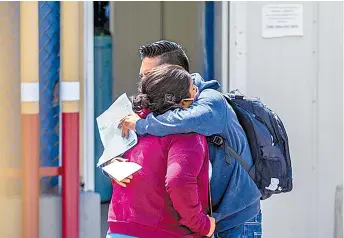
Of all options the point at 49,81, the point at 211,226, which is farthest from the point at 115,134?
the point at 49,81

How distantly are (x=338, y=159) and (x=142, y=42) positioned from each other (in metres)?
2.00

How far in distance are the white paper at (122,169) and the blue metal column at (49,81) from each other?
162cm

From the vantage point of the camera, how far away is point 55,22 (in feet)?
12.0

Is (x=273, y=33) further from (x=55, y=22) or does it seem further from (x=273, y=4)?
(x=55, y=22)

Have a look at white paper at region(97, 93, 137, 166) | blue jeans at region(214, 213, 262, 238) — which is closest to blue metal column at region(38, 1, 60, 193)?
white paper at region(97, 93, 137, 166)

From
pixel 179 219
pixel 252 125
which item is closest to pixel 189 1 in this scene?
pixel 252 125

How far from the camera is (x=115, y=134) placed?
2291 millimetres

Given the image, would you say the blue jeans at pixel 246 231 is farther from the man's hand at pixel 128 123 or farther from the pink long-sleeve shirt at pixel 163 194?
the man's hand at pixel 128 123

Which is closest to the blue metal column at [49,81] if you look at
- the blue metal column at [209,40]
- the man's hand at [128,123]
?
the blue metal column at [209,40]

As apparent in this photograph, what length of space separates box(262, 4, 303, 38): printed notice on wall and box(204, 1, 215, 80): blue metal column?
0.58 m

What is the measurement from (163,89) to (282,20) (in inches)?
72.9

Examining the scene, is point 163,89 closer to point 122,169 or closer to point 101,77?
point 122,169

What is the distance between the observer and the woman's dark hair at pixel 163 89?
7.05 feet

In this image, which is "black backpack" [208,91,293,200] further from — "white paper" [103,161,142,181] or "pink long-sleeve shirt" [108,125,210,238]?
"white paper" [103,161,142,181]
